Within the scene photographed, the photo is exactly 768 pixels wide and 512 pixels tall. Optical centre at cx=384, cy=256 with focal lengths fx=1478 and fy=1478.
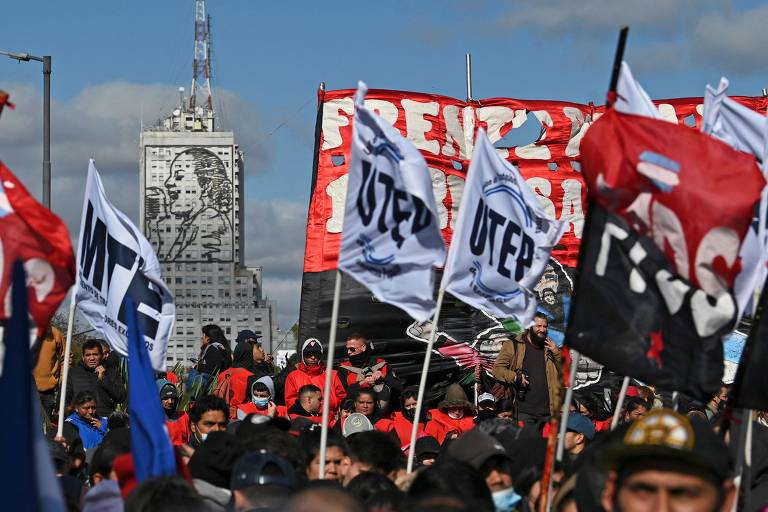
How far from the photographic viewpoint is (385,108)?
17312 mm

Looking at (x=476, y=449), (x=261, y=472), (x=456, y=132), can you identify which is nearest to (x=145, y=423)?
(x=261, y=472)

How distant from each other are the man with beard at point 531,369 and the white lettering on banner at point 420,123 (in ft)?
14.1

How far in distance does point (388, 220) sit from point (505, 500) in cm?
305

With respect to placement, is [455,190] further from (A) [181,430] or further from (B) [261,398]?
(A) [181,430]

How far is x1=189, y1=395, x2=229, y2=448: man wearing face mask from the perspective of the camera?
32.2 ft

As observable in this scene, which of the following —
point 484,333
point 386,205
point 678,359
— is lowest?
point 484,333

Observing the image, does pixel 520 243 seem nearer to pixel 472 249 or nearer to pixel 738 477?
pixel 472 249

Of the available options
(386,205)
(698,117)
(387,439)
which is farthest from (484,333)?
(387,439)

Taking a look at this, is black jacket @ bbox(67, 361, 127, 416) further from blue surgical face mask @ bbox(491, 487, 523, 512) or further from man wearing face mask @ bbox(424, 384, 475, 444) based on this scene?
blue surgical face mask @ bbox(491, 487, 523, 512)

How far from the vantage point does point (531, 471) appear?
281 inches

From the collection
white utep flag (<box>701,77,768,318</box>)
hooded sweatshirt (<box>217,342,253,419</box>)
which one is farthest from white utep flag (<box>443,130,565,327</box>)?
hooded sweatshirt (<box>217,342,253,419</box>)

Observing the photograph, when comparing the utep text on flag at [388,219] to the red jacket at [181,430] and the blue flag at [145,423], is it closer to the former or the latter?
the red jacket at [181,430]

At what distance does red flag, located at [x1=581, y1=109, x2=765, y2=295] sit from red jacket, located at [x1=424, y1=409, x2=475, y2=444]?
5662 millimetres

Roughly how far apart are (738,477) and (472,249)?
393 centimetres
